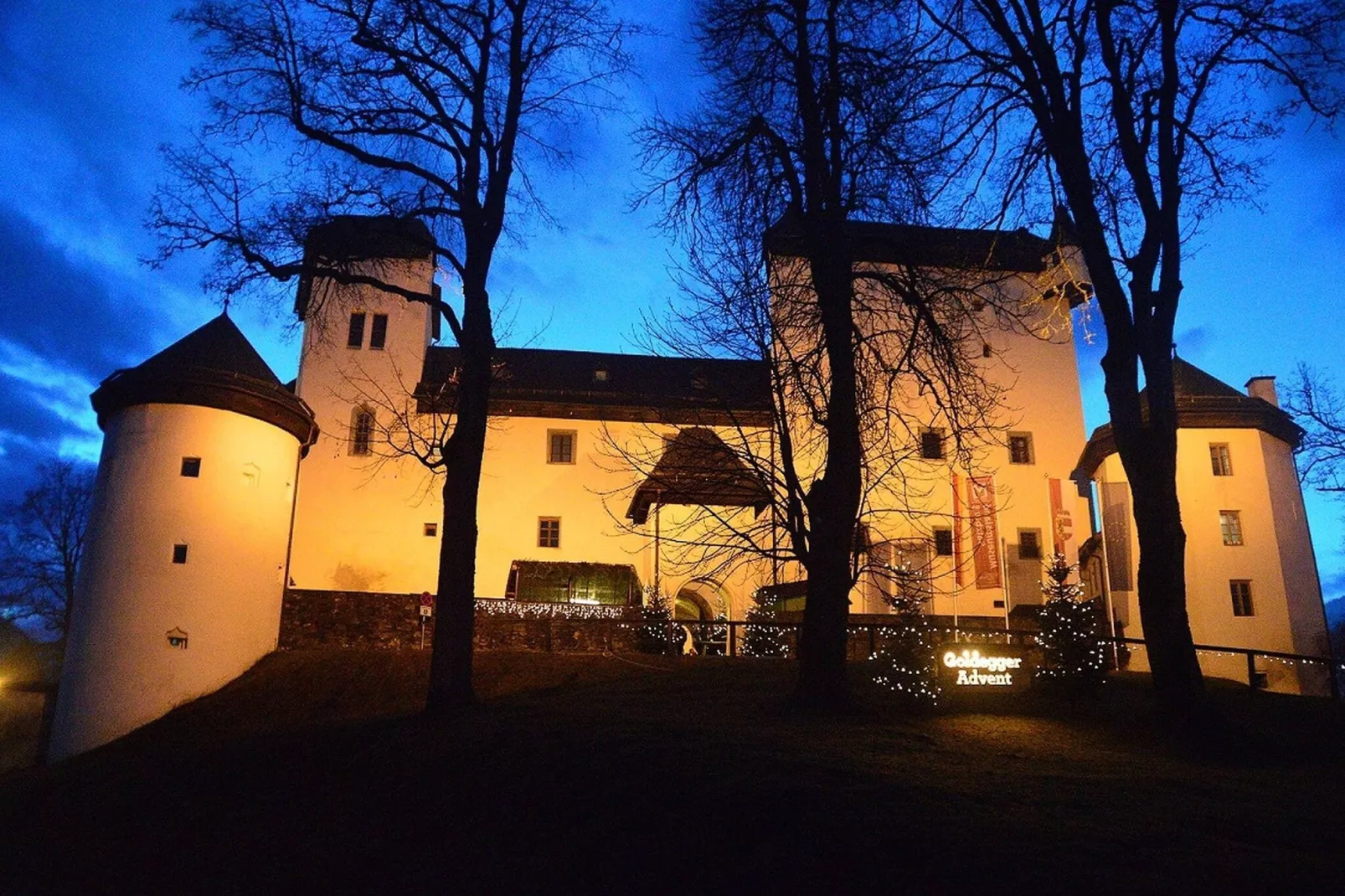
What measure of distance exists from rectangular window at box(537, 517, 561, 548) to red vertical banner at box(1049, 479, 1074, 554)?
16867mm

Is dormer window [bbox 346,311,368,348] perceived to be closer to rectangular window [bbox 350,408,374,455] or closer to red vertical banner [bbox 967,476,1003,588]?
rectangular window [bbox 350,408,374,455]

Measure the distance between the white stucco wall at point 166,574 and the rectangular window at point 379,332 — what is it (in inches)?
460

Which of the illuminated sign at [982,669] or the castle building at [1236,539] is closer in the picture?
the illuminated sign at [982,669]

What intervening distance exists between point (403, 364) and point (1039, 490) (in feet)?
81.9

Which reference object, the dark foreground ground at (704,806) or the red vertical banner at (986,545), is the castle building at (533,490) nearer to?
the red vertical banner at (986,545)

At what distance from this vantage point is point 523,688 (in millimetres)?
20672

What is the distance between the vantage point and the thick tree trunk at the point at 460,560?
44.8ft

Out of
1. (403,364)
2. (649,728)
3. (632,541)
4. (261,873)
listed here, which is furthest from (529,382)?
(261,873)

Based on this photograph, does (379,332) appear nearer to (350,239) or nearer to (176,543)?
(176,543)

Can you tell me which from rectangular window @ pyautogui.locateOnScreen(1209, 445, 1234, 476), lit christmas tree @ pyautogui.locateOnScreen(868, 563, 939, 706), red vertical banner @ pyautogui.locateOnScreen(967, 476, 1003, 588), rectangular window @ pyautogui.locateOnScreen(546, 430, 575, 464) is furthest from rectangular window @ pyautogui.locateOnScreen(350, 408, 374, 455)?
rectangular window @ pyautogui.locateOnScreen(1209, 445, 1234, 476)

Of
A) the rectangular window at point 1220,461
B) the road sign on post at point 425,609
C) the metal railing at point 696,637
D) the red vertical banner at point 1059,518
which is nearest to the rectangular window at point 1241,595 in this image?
the rectangular window at point 1220,461

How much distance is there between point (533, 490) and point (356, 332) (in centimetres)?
986

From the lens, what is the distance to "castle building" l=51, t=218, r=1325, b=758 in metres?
19.5

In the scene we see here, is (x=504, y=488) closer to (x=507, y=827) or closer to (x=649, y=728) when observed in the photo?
(x=649, y=728)
